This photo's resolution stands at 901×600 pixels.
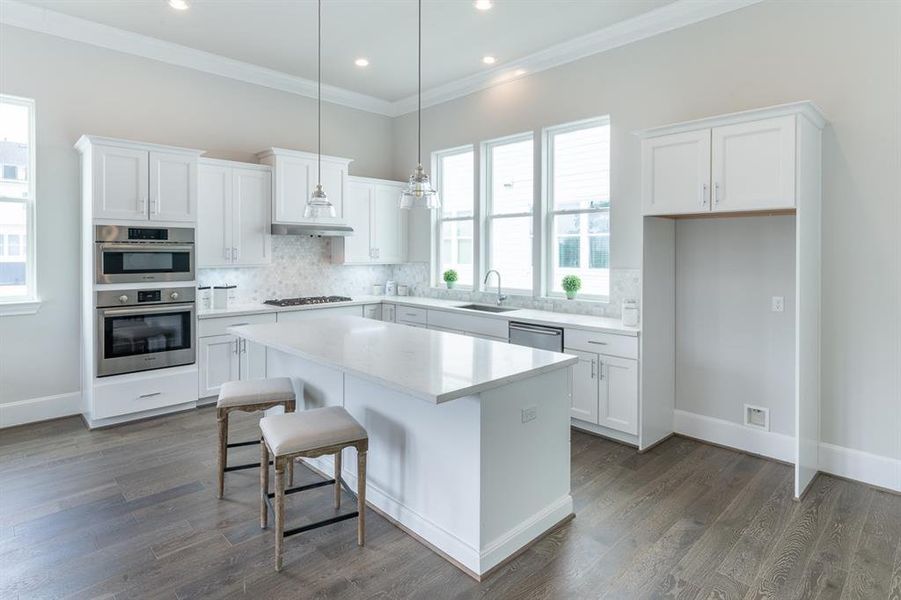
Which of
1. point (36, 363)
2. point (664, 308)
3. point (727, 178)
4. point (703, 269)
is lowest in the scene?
point (36, 363)

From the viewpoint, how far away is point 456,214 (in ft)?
19.9

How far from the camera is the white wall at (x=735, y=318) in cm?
358

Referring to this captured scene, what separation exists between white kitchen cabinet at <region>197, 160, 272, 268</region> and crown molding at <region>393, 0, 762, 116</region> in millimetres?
2290

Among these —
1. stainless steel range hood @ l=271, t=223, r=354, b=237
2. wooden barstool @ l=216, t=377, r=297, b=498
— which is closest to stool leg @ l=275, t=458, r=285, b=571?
wooden barstool @ l=216, t=377, r=297, b=498

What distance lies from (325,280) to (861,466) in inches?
202

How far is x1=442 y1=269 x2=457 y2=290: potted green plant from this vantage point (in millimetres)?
5887

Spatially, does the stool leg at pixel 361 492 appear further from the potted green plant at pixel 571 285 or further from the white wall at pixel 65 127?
the white wall at pixel 65 127

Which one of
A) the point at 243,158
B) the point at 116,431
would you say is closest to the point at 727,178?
the point at 243,158

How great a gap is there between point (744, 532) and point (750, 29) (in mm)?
3318

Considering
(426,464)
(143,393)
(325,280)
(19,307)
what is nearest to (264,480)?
(426,464)

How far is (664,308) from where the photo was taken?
398 centimetres

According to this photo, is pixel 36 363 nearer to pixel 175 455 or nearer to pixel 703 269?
pixel 175 455

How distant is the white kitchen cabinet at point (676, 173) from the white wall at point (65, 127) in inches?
163

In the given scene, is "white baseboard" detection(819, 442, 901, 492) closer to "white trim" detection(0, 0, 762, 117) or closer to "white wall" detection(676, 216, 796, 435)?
"white wall" detection(676, 216, 796, 435)
